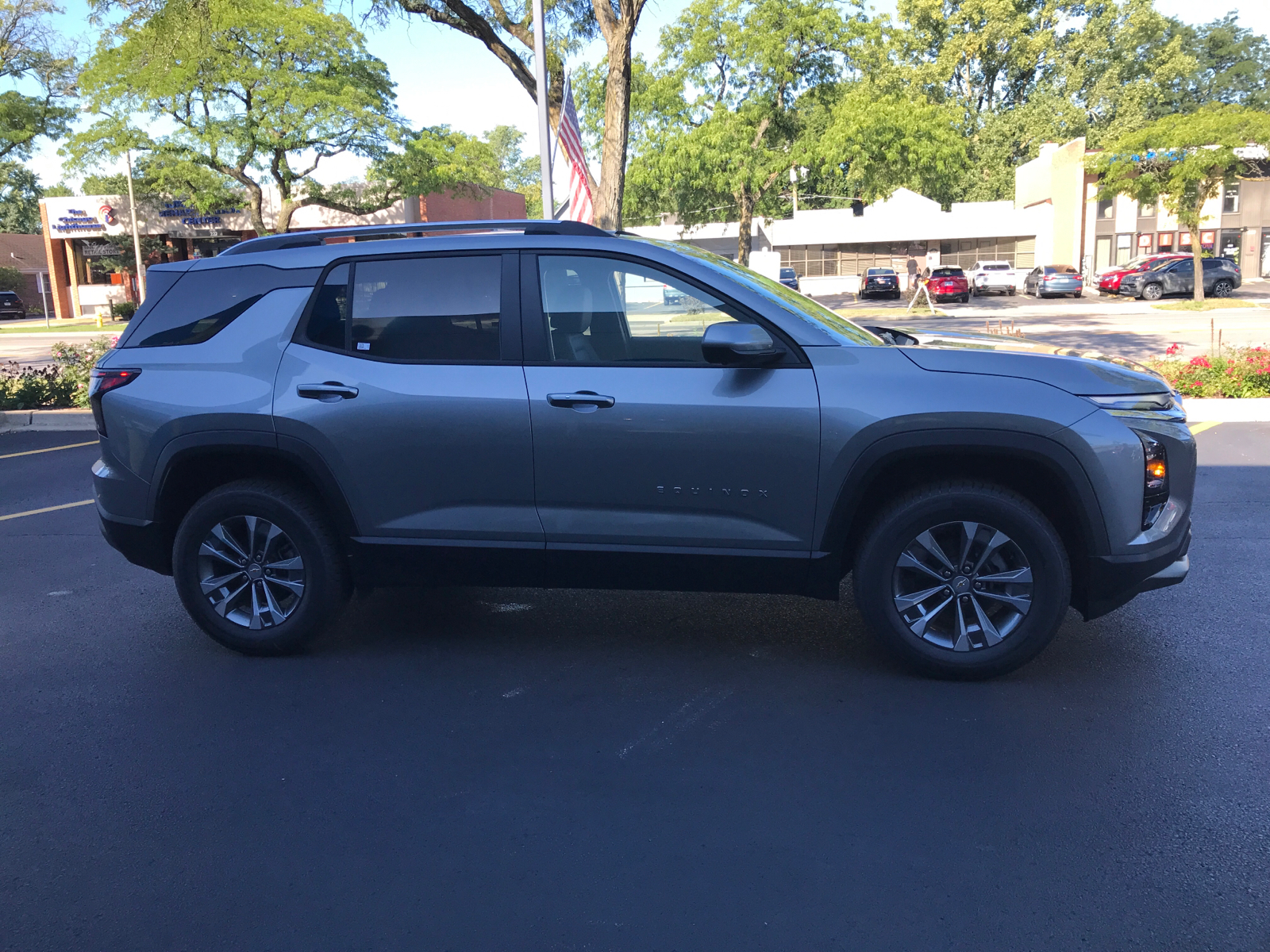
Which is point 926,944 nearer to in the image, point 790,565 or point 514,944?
point 514,944

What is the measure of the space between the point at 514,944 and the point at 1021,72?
266 feet

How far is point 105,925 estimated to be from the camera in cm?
288

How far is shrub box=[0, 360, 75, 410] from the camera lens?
13617mm

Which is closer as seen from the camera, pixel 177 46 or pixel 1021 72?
pixel 177 46

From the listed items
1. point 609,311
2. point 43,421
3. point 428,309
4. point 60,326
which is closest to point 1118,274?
point 43,421

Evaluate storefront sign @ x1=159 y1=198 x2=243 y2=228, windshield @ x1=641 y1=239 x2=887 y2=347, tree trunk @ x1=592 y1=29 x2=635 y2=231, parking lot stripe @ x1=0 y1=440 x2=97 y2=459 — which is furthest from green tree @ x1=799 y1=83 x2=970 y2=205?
windshield @ x1=641 y1=239 x2=887 y2=347

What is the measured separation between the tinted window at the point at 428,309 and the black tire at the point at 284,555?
2.57 feet

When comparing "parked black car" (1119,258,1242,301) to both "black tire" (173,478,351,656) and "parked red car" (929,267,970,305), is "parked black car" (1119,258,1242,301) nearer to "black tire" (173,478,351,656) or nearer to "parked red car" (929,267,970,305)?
"parked red car" (929,267,970,305)

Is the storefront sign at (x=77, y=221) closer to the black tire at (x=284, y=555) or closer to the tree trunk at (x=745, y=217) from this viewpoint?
the tree trunk at (x=745, y=217)

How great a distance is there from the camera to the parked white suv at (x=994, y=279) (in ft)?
151

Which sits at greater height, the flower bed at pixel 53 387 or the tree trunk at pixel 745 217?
the tree trunk at pixel 745 217

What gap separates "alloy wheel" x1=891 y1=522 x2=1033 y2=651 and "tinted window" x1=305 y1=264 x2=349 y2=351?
2.64 metres

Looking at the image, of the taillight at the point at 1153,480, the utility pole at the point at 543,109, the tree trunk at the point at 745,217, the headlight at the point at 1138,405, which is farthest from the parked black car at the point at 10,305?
→ the taillight at the point at 1153,480

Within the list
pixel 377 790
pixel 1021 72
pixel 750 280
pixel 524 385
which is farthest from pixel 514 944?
pixel 1021 72
